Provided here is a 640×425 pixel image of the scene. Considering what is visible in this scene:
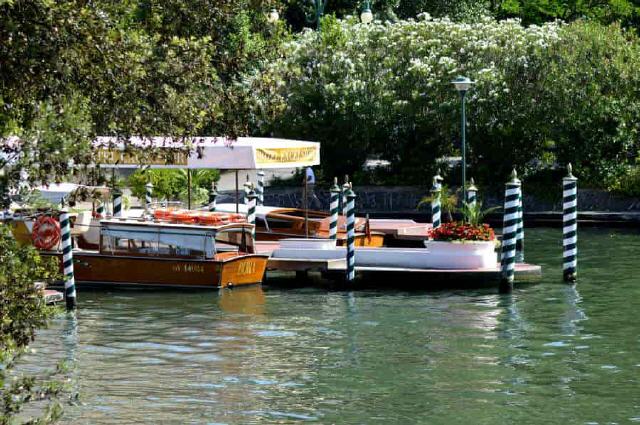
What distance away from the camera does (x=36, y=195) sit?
9805mm

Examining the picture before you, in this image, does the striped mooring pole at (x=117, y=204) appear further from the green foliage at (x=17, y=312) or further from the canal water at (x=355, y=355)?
the green foliage at (x=17, y=312)

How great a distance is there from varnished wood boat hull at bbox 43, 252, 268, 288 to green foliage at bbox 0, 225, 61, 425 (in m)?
17.0

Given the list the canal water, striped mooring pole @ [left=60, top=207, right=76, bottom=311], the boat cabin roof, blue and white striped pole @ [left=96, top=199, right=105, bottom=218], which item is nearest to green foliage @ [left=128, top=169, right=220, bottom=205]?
blue and white striped pole @ [left=96, top=199, right=105, bottom=218]

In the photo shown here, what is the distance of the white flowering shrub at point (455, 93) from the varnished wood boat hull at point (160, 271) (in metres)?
16.2

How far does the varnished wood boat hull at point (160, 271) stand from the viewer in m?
27.2

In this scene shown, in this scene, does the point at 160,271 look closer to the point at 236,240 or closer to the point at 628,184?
the point at 236,240

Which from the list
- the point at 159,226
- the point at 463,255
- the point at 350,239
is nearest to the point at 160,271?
the point at 159,226

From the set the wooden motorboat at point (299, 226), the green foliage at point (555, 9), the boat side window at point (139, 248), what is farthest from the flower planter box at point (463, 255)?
the green foliage at point (555, 9)

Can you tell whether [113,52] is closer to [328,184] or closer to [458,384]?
[458,384]

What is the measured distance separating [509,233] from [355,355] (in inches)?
261

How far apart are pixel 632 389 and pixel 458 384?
223 centimetres

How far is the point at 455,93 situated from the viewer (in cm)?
4412

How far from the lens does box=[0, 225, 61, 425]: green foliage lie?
9.39 meters

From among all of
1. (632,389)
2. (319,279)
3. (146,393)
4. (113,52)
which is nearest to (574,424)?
(632,389)
